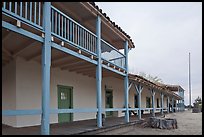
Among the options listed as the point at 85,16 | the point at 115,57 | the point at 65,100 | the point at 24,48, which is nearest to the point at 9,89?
the point at 24,48

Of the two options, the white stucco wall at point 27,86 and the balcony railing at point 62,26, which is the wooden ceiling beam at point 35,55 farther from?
the balcony railing at point 62,26

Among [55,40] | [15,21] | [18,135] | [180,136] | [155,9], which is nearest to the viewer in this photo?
[15,21]

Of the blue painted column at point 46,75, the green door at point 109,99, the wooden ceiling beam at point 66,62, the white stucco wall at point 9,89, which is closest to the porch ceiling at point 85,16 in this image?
the wooden ceiling beam at point 66,62

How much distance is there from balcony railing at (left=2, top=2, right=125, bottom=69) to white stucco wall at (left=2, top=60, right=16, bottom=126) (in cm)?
211

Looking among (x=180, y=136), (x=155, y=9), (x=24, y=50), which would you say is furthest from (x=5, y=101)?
(x=155, y=9)

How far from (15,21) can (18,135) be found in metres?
3.21

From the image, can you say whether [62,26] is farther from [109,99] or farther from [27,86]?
[109,99]

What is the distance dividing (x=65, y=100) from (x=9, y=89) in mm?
3201

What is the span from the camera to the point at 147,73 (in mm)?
66438

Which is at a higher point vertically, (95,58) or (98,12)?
(98,12)

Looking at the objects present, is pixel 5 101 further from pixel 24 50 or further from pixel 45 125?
pixel 45 125

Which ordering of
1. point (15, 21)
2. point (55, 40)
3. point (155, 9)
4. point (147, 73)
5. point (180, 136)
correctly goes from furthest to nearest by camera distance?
point (147, 73), point (155, 9), point (180, 136), point (55, 40), point (15, 21)

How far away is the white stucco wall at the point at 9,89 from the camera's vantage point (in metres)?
8.98

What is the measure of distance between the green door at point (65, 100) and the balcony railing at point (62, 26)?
7.85ft
